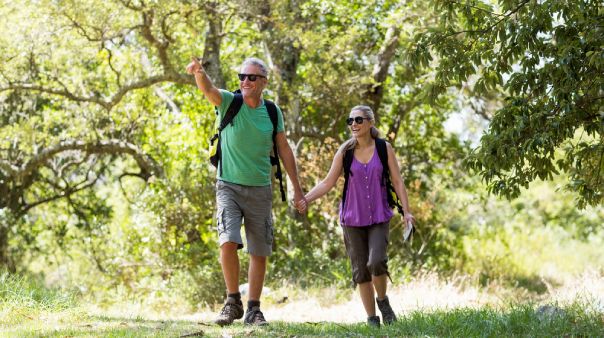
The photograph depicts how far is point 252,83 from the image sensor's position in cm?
656

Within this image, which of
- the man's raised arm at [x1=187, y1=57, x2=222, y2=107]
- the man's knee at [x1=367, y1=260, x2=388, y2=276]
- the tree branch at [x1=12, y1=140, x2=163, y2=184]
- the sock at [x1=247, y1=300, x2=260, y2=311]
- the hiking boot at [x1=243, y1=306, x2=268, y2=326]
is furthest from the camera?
the tree branch at [x1=12, y1=140, x2=163, y2=184]

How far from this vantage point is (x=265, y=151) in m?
6.63

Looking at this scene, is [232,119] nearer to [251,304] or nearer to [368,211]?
[368,211]

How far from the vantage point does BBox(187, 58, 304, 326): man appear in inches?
255

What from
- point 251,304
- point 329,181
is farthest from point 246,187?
point 251,304

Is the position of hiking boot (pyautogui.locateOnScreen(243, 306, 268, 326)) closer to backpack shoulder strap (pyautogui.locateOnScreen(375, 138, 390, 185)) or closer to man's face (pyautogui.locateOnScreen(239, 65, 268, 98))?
backpack shoulder strap (pyautogui.locateOnScreen(375, 138, 390, 185))

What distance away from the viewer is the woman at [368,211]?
254 inches

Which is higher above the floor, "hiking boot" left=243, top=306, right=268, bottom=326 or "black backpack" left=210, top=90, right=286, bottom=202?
"black backpack" left=210, top=90, right=286, bottom=202

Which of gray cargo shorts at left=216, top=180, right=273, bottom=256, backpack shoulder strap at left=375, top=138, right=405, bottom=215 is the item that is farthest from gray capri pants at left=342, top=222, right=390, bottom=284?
gray cargo shorts at left=216, top=180, right=273, bottom=256

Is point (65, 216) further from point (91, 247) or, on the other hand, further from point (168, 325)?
point (168, 325)

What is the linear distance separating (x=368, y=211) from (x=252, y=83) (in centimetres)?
137

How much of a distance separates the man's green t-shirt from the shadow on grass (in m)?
1.17

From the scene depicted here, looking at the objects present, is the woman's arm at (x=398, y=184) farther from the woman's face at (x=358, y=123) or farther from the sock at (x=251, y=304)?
the sock at (x=251, y=304)

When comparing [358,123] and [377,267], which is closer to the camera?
[377,267]
